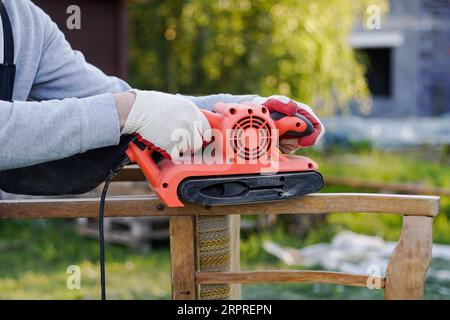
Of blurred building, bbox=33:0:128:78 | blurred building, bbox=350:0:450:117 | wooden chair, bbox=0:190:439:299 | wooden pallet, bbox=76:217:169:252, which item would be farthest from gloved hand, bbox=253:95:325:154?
blurred building, bbox=350:0:450:117

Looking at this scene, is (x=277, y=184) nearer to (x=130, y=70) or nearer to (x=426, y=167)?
(x=426, y=167)

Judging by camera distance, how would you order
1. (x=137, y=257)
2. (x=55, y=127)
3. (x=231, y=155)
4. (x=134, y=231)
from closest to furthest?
(x=55, y=127), (x=231, y=155), (x=137, y=257), (x=134, y=231)

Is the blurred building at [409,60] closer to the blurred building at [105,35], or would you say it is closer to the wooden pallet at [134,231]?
the blurred building at [105,35]

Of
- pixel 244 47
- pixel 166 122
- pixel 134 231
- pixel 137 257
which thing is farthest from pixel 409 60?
pixel 166 122

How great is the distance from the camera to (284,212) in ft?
5.85

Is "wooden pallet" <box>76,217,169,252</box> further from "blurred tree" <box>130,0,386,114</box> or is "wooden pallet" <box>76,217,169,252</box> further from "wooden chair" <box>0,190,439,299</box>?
"wooden chair" <box>0,190,439,299</box>

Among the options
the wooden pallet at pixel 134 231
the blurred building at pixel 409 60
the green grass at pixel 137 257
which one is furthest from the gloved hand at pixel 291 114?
the blurred building at pixel 409 60

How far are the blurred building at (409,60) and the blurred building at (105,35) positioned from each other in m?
7.79

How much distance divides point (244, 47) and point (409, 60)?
901cm

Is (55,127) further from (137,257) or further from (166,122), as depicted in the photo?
(137,257)

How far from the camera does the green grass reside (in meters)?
4.04

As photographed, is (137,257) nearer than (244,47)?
Yes

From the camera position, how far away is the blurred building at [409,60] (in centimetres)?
1448
